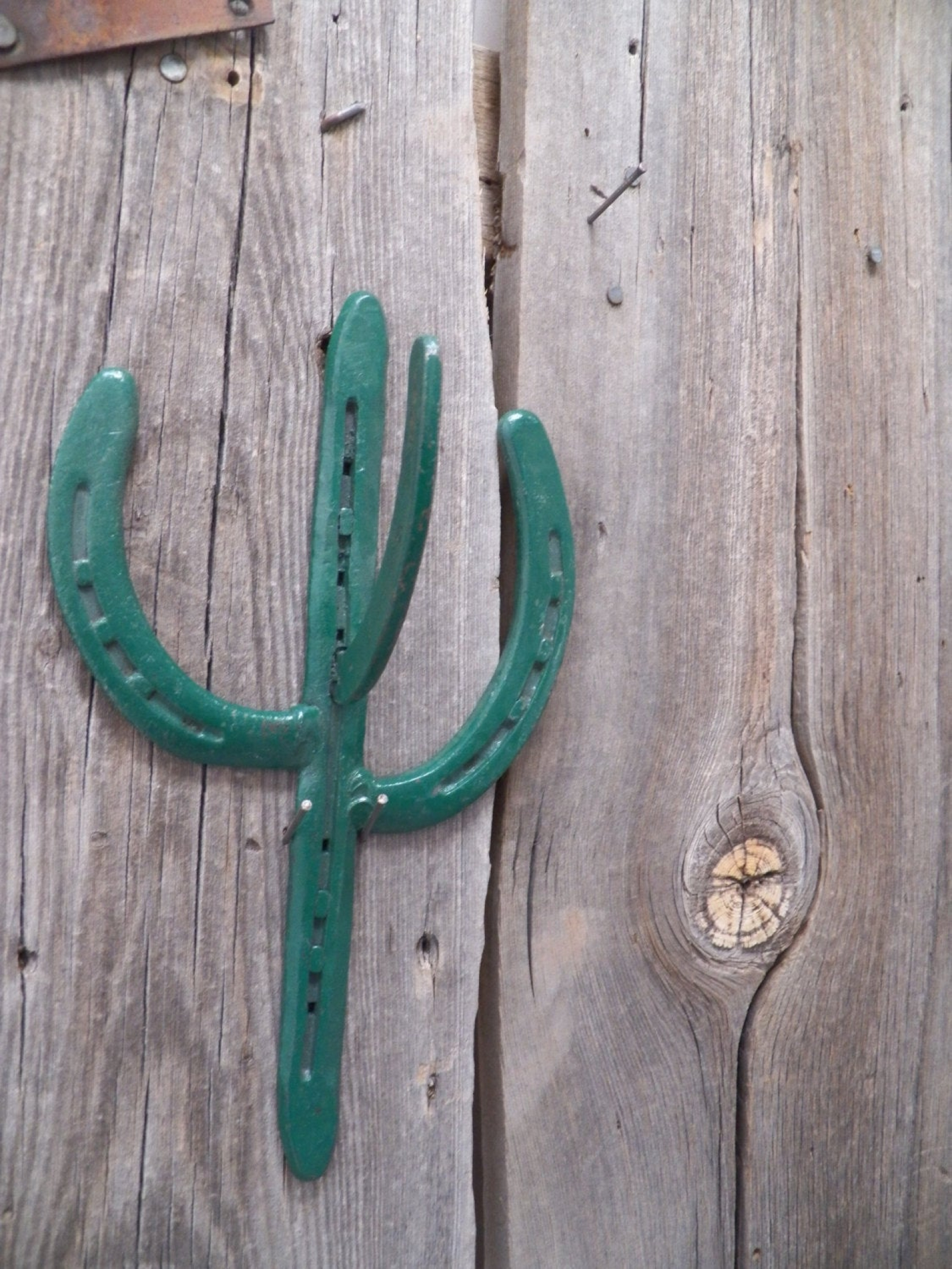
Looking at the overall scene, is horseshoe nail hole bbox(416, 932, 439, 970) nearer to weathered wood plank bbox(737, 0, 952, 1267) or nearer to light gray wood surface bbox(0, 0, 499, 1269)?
light gray wood surface bbox(0, 0, 499, 1269)

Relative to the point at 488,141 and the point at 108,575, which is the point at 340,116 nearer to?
the point at 488,141

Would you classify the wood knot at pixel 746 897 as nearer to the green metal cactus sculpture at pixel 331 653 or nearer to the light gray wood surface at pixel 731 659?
the light gray wood surface at pixel 731 659

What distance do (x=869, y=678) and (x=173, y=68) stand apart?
0.83m

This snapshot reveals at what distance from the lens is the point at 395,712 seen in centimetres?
81

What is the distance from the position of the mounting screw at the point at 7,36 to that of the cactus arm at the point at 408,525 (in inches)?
14.1

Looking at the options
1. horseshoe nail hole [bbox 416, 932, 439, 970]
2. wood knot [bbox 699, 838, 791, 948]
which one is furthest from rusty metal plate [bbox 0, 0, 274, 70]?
wood knot [bbox 699, 838, 791, 948]

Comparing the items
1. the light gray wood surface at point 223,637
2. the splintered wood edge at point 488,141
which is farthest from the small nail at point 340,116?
the splintered wood edge at point 488,141

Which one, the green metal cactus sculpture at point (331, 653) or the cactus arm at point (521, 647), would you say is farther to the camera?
the cactus arm at point (521, 647)

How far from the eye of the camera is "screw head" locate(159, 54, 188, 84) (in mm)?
722

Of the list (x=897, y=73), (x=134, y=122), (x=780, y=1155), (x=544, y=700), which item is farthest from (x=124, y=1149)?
(x=897, y=73)

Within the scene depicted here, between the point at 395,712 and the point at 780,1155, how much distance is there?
0.60 metres

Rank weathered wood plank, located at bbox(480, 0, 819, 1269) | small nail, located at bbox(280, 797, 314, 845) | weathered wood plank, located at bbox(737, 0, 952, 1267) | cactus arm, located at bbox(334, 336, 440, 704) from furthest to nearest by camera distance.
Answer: weathered wood plank, located at bbox(737, 0, 952, 1267) < weathered wood plank, located at bbox(480, 0, 819, 1269) < small nail, located at bbox(280, 797, 314, 845) < cactus arm, located at bbox(334, 336, 440, 704)

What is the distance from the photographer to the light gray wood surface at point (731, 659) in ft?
2.81

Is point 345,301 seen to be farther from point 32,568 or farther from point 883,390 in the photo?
point 883,390
